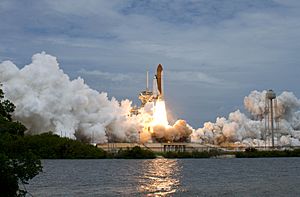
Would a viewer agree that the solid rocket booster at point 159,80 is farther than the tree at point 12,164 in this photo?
Yes

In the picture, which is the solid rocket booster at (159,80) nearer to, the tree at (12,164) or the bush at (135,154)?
the bush at (135,154)

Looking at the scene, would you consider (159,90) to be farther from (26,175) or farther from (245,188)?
(26,175)

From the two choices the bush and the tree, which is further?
the bush

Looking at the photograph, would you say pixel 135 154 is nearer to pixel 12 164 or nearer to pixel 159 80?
pixel 159 80

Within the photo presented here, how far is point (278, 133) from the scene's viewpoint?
169875 millimetres

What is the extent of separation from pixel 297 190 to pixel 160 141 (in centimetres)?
10666

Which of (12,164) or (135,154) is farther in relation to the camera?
(135,154)

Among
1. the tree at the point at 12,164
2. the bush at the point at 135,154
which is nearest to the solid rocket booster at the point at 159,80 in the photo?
the bush at the point at 135,154

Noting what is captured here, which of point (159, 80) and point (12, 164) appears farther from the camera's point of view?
point (159, 80)

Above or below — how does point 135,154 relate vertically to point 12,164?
above

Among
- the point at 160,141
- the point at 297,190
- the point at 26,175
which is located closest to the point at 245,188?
the point at 297,190

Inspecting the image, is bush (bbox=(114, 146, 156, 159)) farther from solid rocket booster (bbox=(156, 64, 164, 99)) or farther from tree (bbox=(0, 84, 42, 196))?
tree (bbox=(0, 84, 42, 196))

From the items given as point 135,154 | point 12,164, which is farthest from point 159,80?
point 12,164

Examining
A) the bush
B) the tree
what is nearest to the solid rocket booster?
the bush
